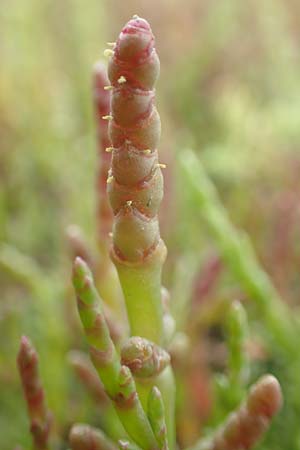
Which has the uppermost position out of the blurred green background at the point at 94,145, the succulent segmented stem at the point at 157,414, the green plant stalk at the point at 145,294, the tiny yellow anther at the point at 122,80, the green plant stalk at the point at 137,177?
the blurred green background at the point at 94,145

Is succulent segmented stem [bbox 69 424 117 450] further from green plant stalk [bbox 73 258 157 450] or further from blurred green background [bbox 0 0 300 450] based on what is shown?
blurred green background [bbox 0 0 300 450]

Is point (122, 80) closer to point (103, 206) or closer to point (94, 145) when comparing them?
point (103, 206)

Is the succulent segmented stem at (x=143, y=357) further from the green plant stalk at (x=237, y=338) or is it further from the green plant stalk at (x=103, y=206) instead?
the green plant stalk at (x=103, y=206)

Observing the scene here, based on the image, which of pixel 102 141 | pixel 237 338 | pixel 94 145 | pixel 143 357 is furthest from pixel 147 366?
pixel 94 145

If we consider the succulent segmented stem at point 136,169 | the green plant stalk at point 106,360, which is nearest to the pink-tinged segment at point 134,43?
the succulent segmented stem at point 136,169

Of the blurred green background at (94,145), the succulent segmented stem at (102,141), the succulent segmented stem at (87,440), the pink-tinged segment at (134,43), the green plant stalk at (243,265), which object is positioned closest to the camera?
the pink-tinged segment at (134,43)

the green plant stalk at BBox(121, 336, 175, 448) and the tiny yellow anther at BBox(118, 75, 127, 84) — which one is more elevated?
the tiny yellow anther at BBox(118, 75, 127, 84)

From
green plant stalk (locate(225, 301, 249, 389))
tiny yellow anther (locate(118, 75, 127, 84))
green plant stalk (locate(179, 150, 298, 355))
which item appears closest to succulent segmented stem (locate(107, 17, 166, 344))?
tiny yellow anther (locate(118, 75, 127, 84))
